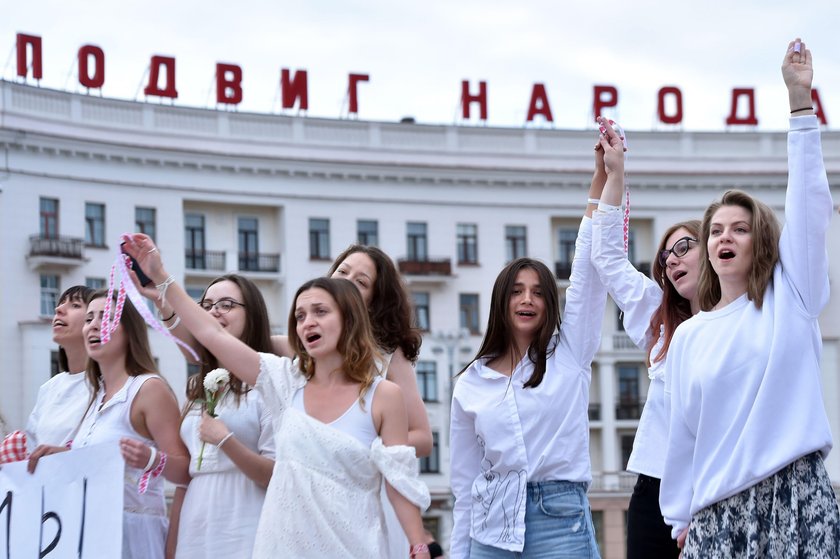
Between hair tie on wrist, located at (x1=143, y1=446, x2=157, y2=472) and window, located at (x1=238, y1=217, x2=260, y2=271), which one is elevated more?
window, located at (x1=238, y1=217, x2=260, y2=271)

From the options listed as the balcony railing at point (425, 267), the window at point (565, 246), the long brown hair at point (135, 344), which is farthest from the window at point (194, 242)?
the long brown hair at point (135, 344)

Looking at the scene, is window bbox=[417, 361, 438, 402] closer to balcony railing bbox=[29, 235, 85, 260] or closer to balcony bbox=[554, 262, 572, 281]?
balcony bbox=[554, 262, 572, 281]

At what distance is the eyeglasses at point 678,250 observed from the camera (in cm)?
561

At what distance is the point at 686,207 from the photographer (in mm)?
45281

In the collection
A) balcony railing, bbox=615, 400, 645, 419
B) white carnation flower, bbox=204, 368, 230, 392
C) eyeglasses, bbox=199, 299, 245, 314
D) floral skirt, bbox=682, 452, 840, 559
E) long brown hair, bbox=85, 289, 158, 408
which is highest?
eyeglasses, bbox=199, 299, 245, 314

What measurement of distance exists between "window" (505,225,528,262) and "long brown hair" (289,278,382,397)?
38.7 m

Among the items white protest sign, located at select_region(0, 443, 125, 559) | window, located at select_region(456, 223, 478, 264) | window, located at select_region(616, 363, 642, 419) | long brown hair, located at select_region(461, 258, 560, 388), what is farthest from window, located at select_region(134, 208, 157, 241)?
long brown hair, located at select_region(461, 258, 560, 388)

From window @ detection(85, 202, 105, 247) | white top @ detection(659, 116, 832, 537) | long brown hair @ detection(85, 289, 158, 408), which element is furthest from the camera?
window @ detection(85, 202, 105, 247)

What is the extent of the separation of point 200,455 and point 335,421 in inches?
33.8

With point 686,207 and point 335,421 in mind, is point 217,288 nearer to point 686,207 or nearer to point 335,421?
point 335,421

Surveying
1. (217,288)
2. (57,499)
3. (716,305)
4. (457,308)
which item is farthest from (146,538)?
(457,308)

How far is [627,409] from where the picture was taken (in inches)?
1709

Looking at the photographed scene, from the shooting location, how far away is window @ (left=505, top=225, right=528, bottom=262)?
1730 inches

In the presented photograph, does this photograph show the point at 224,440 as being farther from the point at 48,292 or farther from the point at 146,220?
the point at 146,220
